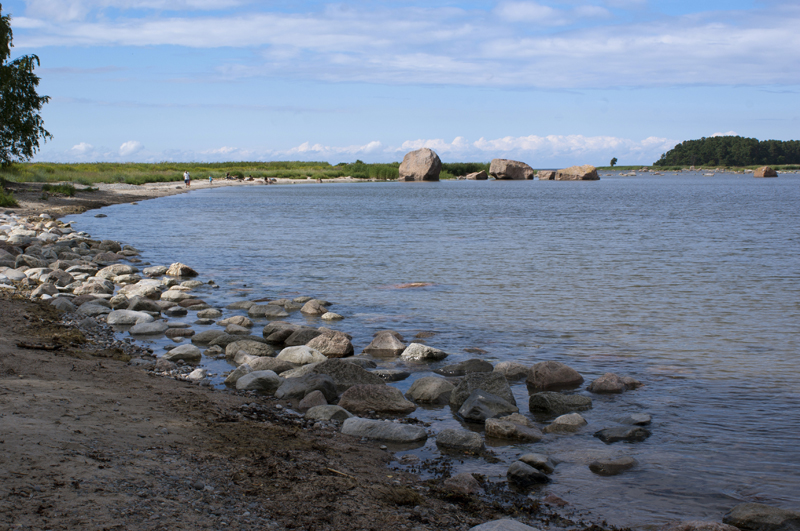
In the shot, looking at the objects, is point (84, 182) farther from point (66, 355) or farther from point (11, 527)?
point (11, 527)

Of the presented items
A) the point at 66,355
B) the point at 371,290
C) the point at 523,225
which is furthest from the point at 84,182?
the point at 66,355

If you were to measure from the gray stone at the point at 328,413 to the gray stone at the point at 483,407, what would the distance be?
4.96ft

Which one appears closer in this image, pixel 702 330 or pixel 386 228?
pixel 702 330

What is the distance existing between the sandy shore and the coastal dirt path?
1 cm

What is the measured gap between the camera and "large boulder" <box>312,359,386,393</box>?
891cm

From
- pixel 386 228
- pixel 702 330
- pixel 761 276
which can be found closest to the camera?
pixel 702 330

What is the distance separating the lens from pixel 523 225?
39000 millimetres

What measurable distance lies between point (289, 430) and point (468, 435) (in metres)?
2.03

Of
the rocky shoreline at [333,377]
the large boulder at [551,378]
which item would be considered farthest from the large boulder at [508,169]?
the large boulder at [551,378]

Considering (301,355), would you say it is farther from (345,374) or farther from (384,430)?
(384,430)

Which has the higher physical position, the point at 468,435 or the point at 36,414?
the point at 36,414

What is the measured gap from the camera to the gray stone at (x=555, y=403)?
8.16m

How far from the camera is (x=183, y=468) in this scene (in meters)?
5.06

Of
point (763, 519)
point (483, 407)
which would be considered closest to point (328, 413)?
point (483, 407)
